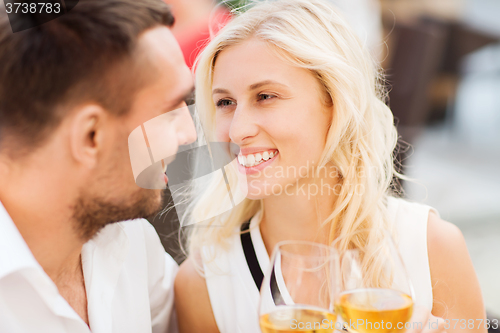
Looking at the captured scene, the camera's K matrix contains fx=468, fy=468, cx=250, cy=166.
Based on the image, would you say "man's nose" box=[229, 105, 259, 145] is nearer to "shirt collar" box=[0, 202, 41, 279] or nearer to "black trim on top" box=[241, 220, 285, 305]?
"black trim on top" box=[241, 220, 285, 305]

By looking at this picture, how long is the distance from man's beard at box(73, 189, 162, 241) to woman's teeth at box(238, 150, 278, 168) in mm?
266

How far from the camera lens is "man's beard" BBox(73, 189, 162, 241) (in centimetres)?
94

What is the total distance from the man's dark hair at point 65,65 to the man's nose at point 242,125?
12.6 inches

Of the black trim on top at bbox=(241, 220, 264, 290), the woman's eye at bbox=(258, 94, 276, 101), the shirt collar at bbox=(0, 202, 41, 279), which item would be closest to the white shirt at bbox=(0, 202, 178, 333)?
the shirt collar at bbox=(0, 202, 41, 279)

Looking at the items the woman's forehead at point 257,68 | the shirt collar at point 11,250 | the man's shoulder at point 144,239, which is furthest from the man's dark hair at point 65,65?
the man's shoulder at point 144,239

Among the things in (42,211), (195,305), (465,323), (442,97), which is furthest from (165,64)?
(442,97)

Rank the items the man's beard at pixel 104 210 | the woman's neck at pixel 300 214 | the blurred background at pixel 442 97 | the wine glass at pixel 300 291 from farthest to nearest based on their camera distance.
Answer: the blurred background at pixel 442 97
the woman's neck at pixel 300 214
the man's beard at pixel 104 210
the wine glass at pixel 300 291

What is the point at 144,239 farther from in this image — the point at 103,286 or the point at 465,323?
the point at 465,323

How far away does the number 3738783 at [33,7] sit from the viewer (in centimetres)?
75

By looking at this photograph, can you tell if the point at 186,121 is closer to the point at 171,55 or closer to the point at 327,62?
the point at 171,55

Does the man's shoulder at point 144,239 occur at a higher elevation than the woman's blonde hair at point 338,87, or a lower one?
lower

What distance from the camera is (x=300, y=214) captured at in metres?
1.25

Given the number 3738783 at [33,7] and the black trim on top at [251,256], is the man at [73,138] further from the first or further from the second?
the black trim on top at [251,256]

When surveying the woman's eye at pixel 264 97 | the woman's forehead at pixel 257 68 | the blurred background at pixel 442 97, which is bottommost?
the blurred background at pixel 442 97
